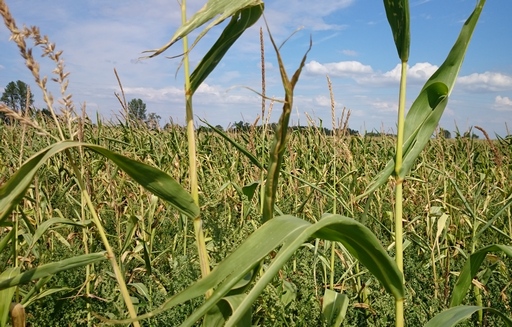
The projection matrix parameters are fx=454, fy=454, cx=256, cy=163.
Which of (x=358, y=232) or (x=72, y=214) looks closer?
(x=358, y=232)

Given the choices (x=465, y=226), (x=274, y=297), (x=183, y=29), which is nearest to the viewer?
(x=183, y=29)

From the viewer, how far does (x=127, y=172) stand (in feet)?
2.47

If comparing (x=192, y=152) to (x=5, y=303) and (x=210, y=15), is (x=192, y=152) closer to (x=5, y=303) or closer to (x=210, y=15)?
(x=210, y=15)

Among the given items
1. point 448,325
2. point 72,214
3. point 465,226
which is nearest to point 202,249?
point 448,325

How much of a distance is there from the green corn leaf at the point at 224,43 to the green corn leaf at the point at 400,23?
0.25 m

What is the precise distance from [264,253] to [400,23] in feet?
1.73

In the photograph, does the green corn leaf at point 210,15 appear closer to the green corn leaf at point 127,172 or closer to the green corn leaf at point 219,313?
the green corn leaf at point 127,172

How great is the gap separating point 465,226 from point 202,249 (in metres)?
2.01

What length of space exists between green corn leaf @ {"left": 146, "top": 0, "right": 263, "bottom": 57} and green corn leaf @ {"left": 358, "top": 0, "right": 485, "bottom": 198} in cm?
41

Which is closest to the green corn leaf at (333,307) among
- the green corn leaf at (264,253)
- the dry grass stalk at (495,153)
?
the green corn leaf at (264,253)

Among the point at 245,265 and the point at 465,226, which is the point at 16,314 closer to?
the point at 245,265

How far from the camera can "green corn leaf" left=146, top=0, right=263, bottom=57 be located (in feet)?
2.24

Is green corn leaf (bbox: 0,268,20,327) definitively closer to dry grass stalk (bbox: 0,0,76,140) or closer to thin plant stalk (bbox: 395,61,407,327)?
dry grass stalk (bbox: 0,0,76,140)

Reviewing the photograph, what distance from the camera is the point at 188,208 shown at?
0.78 m
